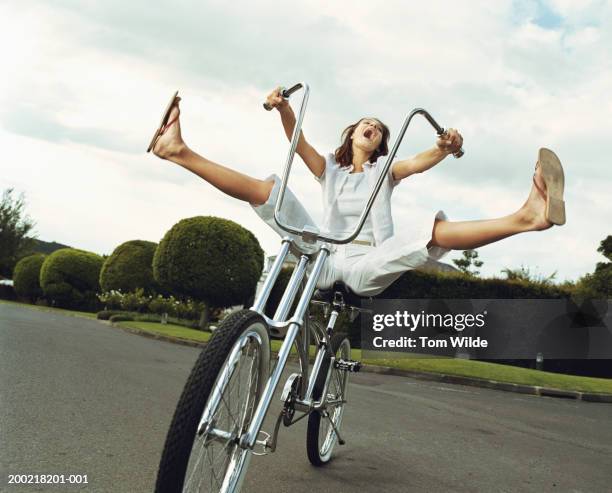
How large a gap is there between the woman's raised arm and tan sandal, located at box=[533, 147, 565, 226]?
1.21 meters

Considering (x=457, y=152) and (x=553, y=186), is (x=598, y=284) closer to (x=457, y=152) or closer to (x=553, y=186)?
(x=457, y=152)

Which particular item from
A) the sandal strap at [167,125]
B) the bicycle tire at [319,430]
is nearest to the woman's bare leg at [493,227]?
the bicycle tire at [319,430]

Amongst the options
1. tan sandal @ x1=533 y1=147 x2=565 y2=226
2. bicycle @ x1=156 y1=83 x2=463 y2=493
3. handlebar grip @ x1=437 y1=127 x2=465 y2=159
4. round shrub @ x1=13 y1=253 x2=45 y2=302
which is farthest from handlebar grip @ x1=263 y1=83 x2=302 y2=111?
round shrub @ x1=13 y1=253 x2=45 y2=302

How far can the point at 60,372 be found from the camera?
6391mm

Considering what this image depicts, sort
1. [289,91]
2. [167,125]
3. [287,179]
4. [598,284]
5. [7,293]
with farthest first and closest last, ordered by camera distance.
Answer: [7,293]
[598,284]
[289,91]
[167,125]
[287,179]

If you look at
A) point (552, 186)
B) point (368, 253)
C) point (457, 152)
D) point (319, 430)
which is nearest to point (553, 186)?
point (552, 186)

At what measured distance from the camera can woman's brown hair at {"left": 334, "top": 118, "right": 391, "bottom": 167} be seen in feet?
11.7

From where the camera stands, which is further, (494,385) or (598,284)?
(598,284)

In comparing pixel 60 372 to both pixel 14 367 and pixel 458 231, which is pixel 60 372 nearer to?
pixel 14 367

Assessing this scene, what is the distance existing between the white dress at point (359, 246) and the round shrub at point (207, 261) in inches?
707

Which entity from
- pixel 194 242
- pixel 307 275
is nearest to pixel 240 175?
pixel 307 275

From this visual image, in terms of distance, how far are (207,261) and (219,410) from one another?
19.3m

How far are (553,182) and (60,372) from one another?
5.60 m

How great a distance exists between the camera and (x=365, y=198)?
3.24 metres
